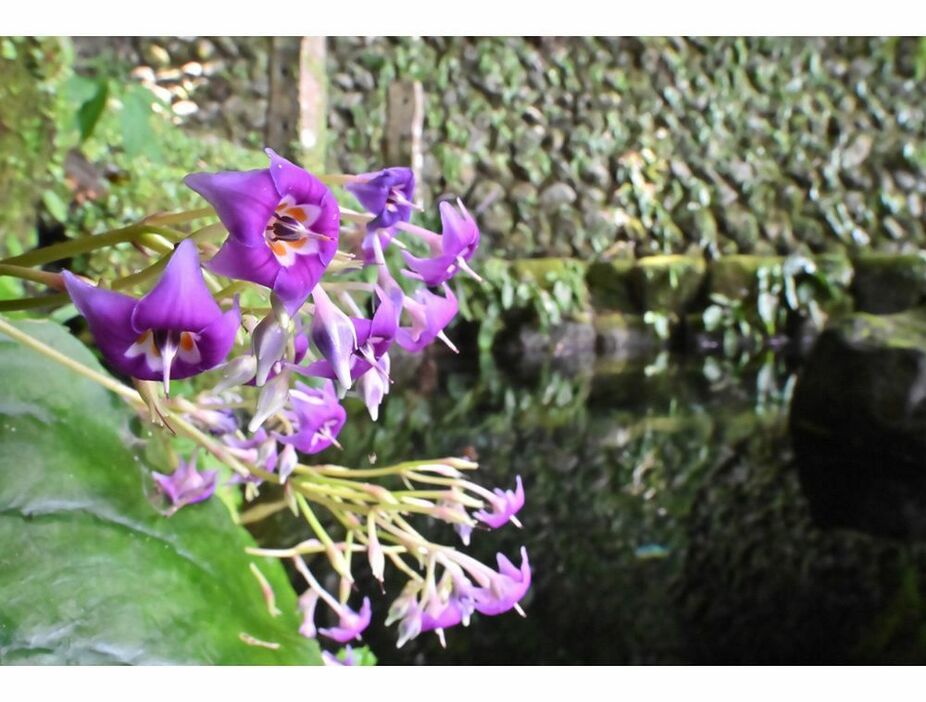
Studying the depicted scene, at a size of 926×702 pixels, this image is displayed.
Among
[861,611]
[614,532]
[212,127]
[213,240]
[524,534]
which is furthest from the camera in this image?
[212,127]

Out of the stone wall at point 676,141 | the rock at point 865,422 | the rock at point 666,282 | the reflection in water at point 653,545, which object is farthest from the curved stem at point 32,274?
the rock at point 666,282

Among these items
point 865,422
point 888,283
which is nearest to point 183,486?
point 865,422

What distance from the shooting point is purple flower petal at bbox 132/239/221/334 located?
0.25 m

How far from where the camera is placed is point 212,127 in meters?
4.20

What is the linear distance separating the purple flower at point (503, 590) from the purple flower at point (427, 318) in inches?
5.8

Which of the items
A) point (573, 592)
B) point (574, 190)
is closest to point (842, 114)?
point (574, 190)

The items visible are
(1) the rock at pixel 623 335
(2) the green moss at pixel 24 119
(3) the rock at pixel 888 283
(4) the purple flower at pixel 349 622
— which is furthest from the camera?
(3) the rock at pixel 888 283

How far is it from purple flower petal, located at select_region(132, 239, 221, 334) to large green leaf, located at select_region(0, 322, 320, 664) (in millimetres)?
222

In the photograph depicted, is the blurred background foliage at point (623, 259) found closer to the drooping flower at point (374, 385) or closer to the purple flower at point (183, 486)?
the purple flower at point (183, 486)

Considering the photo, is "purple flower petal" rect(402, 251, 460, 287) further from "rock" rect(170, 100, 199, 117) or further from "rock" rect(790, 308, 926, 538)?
"rock" rect(170, 100, 199, 117)

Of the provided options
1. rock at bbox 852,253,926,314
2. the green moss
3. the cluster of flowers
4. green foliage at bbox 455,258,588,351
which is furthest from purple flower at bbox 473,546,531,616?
rock at bbox 852,253,926,314

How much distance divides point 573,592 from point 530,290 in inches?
132

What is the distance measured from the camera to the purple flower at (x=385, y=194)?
0.32 meters

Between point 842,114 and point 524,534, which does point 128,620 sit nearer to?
point 524,534
